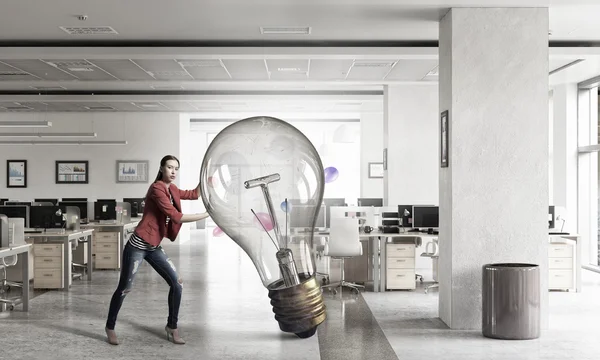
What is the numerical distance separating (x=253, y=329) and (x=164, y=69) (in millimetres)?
4908

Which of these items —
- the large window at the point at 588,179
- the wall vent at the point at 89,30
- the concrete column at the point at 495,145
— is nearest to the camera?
the concrete column at the point at 495,145

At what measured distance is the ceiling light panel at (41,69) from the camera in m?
9.30

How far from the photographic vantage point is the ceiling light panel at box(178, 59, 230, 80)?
939 centimetres

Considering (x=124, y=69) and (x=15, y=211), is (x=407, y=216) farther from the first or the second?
(x=15, y=211)

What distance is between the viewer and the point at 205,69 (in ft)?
32.6

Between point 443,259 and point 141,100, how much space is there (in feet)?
26.6

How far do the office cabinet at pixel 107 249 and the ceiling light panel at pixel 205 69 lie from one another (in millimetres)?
2752

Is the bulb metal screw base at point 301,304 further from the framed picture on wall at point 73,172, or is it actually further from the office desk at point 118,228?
the framed picture on wall at point 73,172

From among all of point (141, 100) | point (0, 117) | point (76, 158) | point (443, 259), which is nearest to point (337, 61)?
point (443, 259)

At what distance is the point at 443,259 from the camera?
6.70m

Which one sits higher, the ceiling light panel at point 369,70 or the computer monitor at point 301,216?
the ceiling light panel at point 369,70

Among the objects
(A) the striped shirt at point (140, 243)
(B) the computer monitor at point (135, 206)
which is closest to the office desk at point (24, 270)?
(A) the striped shirt at point (140, 243)

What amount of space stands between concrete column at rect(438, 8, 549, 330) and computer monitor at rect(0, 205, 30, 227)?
5.89 metres

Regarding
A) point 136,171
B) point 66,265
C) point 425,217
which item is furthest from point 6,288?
point 136,171
